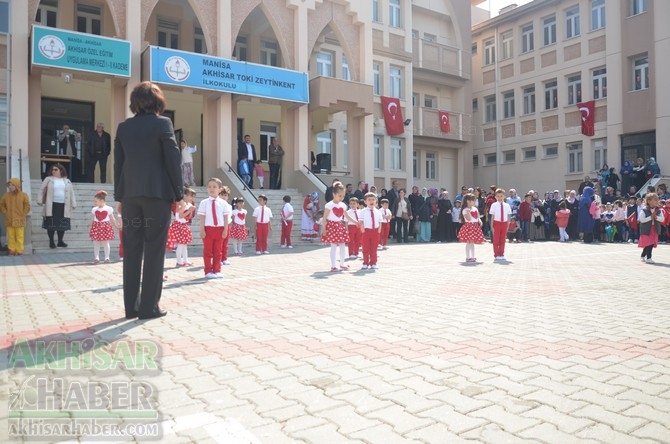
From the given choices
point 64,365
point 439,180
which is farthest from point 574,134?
point 64,365

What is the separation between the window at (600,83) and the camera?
30297 mm

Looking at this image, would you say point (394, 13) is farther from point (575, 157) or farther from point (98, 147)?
point (98, 147)

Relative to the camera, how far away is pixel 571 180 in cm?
3222

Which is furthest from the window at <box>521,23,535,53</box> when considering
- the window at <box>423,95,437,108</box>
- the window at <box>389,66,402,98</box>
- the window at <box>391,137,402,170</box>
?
the window at <box>391,137,402,170</box>

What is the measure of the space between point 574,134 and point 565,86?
2989mm

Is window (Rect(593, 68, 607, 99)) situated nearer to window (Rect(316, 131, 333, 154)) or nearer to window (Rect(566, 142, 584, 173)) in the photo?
window (Rect(566, 142, 584, 173))

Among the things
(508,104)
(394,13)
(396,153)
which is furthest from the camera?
(508,104)

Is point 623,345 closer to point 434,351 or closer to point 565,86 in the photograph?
point 434,351

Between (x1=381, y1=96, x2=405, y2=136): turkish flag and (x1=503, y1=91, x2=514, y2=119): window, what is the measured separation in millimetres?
9802

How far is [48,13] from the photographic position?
2230 cm

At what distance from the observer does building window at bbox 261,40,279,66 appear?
90.9 feet

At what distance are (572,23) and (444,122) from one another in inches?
361

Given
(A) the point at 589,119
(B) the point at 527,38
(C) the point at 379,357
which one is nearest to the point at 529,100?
(B) the point at 527,38

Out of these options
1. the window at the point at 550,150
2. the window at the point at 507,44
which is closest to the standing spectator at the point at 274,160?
the window at the point at 550,150
